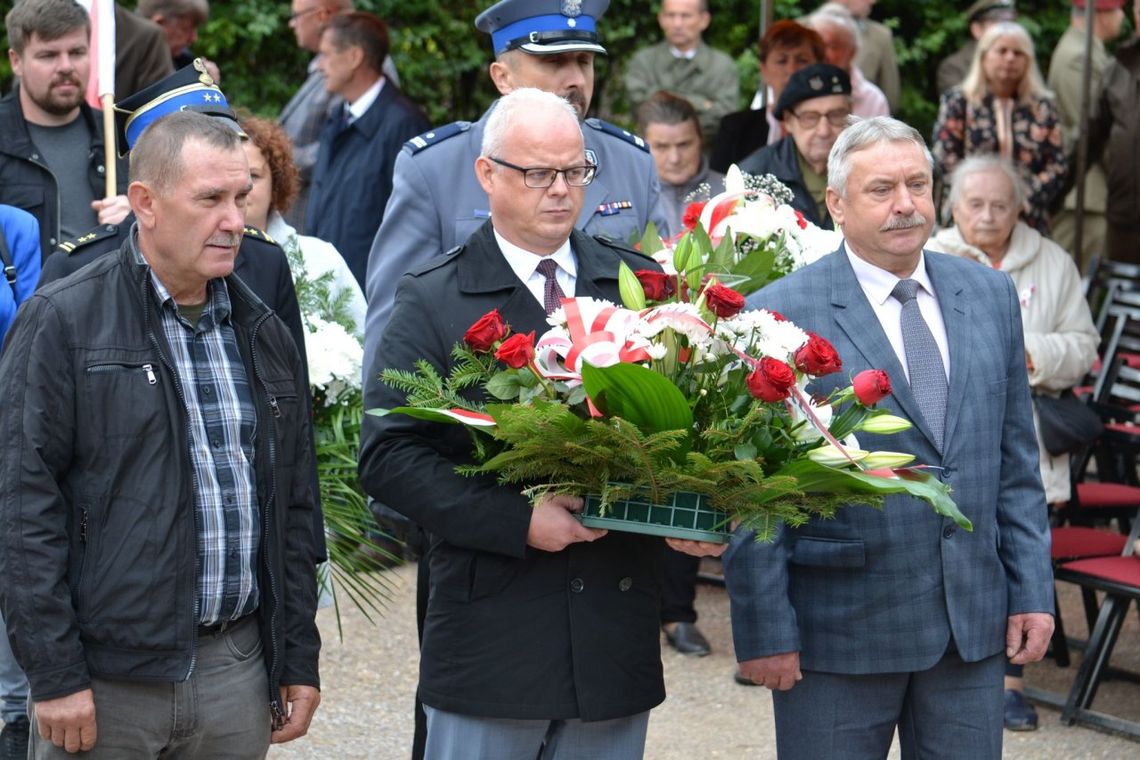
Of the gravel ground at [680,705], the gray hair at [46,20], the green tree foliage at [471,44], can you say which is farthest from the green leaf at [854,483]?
the green tree foliage at [471,44]

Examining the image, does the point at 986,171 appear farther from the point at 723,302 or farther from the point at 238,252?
the point at 723,302

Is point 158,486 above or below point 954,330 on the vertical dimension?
below

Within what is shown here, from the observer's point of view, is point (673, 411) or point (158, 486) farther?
point (158, 486)

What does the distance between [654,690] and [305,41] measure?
23.2 feet

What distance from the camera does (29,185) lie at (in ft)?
18.4

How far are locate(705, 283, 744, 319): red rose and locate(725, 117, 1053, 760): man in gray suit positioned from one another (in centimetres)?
56

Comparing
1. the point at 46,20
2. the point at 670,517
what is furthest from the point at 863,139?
the point at 46,20

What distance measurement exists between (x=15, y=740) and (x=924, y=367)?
110 inches

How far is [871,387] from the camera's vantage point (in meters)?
3.12

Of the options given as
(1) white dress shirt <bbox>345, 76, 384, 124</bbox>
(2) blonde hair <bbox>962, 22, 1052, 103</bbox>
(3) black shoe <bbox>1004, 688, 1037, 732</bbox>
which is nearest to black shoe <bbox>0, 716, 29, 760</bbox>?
(3) black shoe <bbox>1004, 688, 1037, 732</bbox>

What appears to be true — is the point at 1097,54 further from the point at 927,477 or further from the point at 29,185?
the point at 927,477

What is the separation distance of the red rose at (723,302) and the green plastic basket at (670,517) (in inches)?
13.5

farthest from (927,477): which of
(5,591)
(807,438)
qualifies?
(5,591)

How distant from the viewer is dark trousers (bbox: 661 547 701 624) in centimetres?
645
